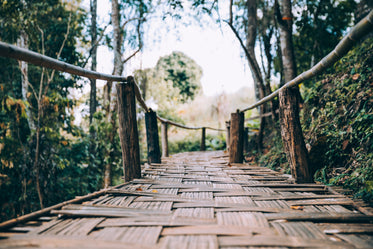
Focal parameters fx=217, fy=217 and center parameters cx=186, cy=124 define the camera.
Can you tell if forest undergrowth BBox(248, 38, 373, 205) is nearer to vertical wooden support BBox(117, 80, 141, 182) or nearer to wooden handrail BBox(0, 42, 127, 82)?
vertical wooden support BBox(117, 80, 141, 182)

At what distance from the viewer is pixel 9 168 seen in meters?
3.82

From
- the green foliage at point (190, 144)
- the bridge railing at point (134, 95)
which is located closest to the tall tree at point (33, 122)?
the bridge railing at point (134, 95)

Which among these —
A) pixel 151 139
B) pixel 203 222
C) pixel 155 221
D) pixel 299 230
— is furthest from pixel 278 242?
pixel 151 139

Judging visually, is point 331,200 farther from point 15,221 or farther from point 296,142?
point 15,221

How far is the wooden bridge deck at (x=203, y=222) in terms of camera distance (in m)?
0.84

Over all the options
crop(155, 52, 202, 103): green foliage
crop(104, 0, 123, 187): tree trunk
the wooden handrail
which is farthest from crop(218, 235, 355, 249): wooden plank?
crop(155, 52, 202, 103): green foliage

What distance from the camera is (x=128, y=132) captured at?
80.3 inches

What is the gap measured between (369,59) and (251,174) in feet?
6.83

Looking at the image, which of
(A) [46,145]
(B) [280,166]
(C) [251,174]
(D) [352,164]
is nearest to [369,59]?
(D) [352,164]

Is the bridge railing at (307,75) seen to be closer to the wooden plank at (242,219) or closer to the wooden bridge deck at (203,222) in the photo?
the wooden bridge deck at (203,222)

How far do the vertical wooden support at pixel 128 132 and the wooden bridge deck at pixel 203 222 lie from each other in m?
0.46

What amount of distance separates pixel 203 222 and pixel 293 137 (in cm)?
116

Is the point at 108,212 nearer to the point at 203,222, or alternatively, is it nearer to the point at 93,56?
the point at 203,222

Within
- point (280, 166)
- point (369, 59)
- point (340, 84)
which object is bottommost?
point (280, 166)
